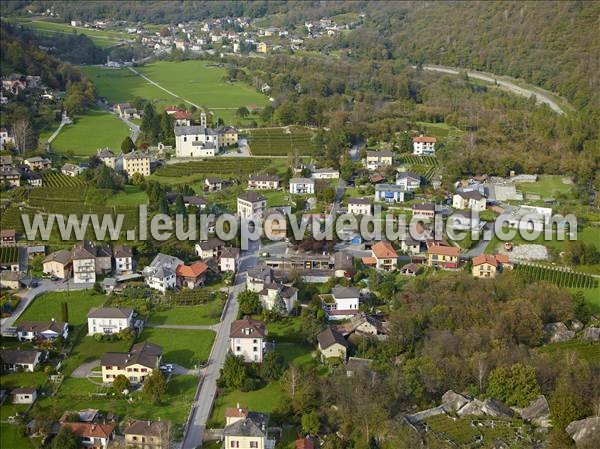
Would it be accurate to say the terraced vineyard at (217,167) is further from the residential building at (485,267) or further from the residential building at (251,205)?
the residential building at (485,267)

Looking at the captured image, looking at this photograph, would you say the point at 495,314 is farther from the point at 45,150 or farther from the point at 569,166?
the point at 45,150

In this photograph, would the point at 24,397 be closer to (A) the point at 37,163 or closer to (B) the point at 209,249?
(B) the point at 209,249

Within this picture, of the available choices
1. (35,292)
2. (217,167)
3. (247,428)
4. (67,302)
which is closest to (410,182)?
(217,167)

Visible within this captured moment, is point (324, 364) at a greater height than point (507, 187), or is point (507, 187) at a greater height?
point (507, 187)

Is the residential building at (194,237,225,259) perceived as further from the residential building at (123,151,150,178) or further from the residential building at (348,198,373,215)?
the residential building at (123,151,150,178)

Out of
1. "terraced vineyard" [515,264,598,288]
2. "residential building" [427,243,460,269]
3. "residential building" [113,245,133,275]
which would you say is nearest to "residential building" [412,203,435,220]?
"residential building" [427,243,460,269]

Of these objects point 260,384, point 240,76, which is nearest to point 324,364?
point 260,384
